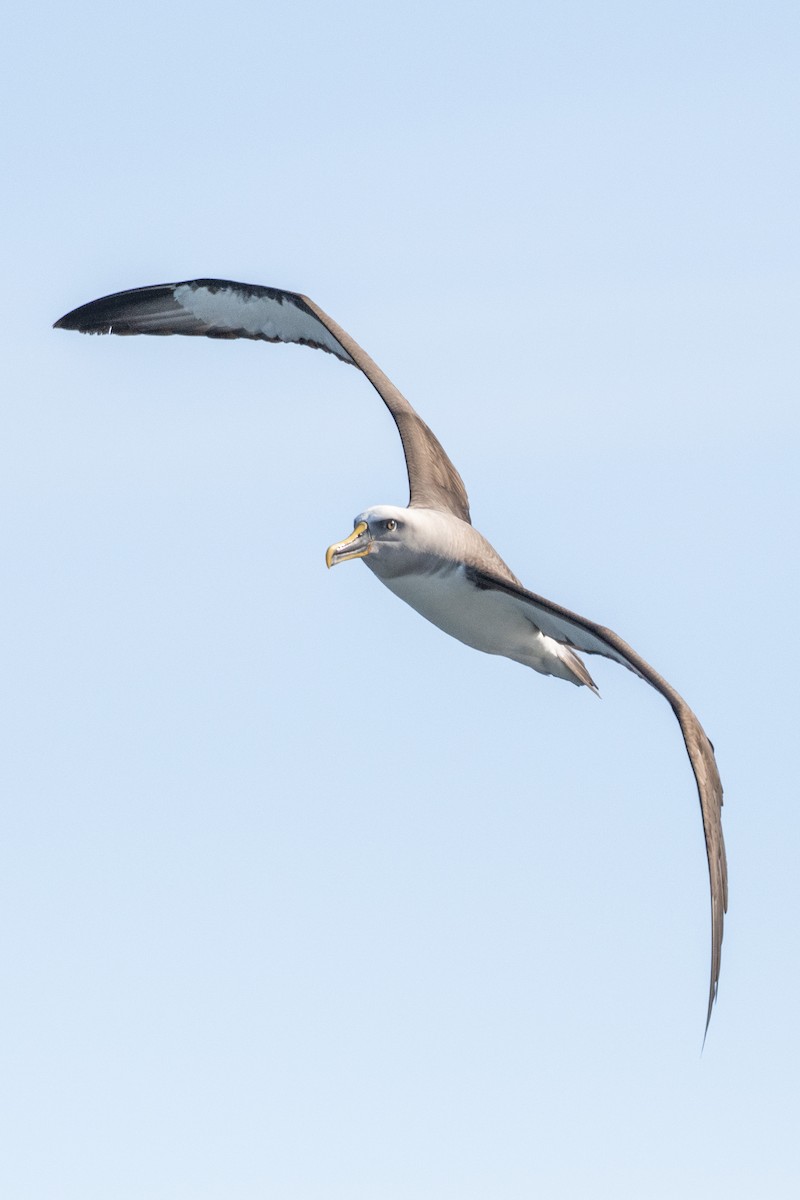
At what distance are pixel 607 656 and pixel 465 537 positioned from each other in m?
2.11

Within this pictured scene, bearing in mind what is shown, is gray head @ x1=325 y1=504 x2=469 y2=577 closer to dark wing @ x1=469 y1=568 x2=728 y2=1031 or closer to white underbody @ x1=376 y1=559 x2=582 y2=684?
white underbody @ x1=376 y1=559 x2=582 y2=684

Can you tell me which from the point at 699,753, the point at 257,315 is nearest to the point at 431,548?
the point at 699,753

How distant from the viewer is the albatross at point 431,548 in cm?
1727

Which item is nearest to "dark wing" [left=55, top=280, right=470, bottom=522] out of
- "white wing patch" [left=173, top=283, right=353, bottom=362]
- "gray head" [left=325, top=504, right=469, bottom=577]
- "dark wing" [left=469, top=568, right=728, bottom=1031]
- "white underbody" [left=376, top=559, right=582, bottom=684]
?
"white wing patch" [left=173, top=283, right=353, bottom=362]

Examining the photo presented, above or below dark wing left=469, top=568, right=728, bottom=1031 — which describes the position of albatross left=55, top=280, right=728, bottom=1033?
above

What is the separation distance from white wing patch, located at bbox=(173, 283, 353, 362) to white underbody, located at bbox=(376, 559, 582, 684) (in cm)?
538

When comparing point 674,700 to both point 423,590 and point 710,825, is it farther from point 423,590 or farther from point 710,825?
point 423,590

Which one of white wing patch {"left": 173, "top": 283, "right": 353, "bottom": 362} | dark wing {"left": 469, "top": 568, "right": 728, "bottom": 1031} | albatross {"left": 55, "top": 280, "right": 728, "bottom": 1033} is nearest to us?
dark wing {"left": 469, "top": 568, "right": 728, "bottom": 1031}

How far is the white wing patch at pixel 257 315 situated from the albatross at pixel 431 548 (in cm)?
2

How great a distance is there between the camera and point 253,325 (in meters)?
25.5

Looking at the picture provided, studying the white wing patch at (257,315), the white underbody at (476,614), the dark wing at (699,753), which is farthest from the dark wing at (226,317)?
the dark wing at (699,753)

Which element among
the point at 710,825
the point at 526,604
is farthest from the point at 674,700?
the point at 526,604

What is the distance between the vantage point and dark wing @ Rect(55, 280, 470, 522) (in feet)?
78.6

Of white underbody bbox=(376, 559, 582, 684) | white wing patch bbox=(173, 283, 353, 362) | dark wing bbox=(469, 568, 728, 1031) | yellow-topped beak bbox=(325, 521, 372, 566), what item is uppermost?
white wing patch bbox=(173, 283, 353, 362)
